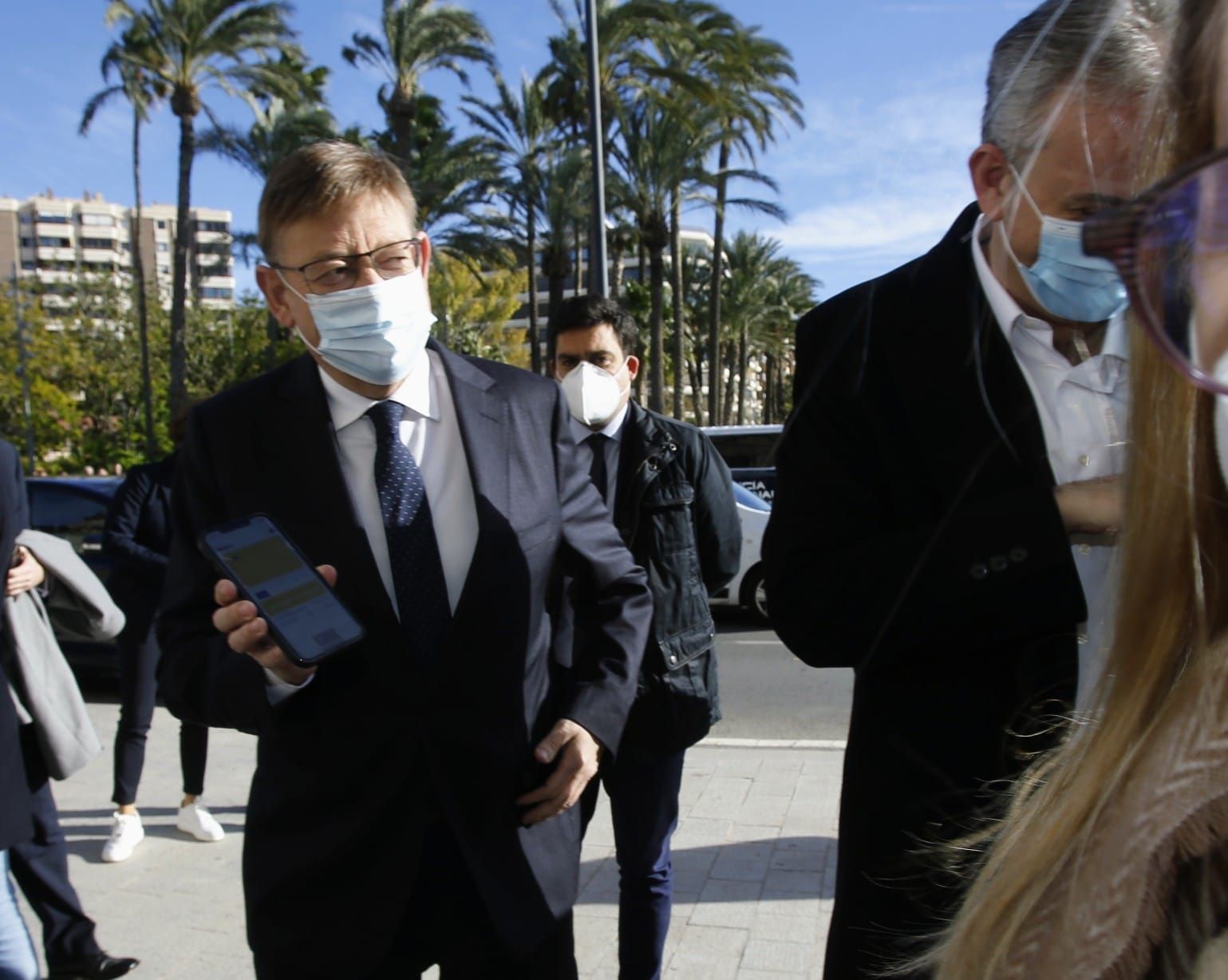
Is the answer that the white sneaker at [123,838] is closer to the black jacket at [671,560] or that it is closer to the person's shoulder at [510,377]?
the black jacket at [671,560]

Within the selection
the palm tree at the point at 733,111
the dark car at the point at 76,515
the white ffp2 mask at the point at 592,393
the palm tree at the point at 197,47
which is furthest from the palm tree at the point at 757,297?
the white ffp2 mask at the point at 592,393

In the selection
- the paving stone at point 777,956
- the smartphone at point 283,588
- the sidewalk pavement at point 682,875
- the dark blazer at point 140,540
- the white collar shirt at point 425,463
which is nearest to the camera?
the smartphone at point 283,588

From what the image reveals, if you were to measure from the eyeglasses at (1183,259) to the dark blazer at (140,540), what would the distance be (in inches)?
178

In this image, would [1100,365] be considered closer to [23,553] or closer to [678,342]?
[23,553]

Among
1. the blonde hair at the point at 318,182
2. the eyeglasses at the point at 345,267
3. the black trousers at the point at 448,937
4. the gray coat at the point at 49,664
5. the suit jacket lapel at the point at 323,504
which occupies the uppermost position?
the blonde hair at the point at 318,182

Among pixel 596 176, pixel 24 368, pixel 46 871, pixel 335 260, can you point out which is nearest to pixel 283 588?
pixel 335 260

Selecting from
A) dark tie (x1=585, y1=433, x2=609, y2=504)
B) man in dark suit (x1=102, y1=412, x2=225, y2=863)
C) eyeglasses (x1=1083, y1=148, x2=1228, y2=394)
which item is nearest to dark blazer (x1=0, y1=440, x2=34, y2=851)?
dark tie (x1=585, y1=433, x2=609, y2=504)

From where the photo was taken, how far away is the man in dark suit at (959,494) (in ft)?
4.06

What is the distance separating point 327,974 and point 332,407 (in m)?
0.98

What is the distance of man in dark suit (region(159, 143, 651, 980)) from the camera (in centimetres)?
173

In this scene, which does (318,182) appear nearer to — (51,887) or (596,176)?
(51,887)

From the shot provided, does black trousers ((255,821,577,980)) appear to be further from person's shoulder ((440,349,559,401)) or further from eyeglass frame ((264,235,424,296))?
eyeglass frame ((264,235,424,296))

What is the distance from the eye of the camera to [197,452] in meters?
1.85

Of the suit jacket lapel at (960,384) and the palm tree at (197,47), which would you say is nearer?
the suit jacket lapel at (960,384)
